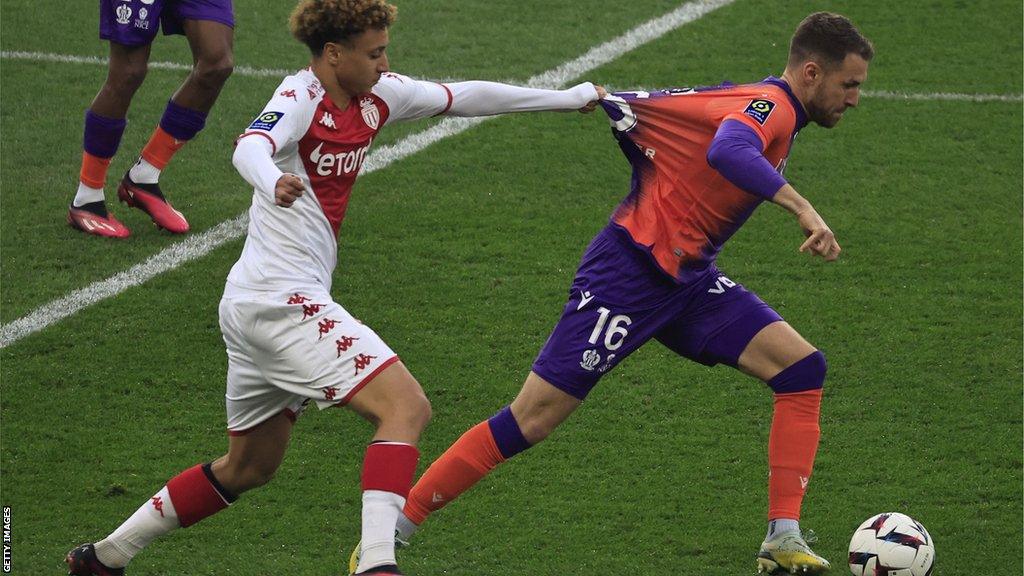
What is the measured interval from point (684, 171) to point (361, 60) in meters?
1.22

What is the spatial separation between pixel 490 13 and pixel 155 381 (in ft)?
15.4

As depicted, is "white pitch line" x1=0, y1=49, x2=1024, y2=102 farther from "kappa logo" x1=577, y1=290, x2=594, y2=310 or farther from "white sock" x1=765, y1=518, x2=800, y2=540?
"white sock" x1=765, y1=518, x2=800, y2=540

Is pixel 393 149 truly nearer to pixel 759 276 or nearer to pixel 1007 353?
pixel 759 276

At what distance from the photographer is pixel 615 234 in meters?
5.33

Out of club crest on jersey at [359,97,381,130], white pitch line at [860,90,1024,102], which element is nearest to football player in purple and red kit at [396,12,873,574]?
club crest on jersey at [359,97,381,130]

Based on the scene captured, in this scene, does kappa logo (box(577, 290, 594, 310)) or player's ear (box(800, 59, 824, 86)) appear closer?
player's ear (box(800, 59, 824, 86))

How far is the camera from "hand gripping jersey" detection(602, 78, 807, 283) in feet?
16.9

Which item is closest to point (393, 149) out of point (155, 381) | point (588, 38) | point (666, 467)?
point (588, 38)

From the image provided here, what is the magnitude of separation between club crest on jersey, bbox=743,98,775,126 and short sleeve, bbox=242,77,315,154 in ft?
4.70

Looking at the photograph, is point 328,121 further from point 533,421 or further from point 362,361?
point 533,421

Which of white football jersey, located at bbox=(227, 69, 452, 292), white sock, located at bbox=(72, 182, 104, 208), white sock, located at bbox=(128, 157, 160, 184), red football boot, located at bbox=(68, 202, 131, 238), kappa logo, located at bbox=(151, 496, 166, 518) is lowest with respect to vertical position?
red football boot, located at bbox=(68, 202, 131, 238)

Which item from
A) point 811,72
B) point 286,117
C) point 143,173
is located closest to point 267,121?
point 286,117

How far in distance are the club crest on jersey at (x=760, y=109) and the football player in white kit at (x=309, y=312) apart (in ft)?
3.38

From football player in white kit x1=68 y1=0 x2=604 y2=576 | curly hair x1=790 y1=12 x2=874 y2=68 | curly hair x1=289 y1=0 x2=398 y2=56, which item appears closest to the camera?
football player in white kit x1=68 y1=0 x2=604 y2=576
